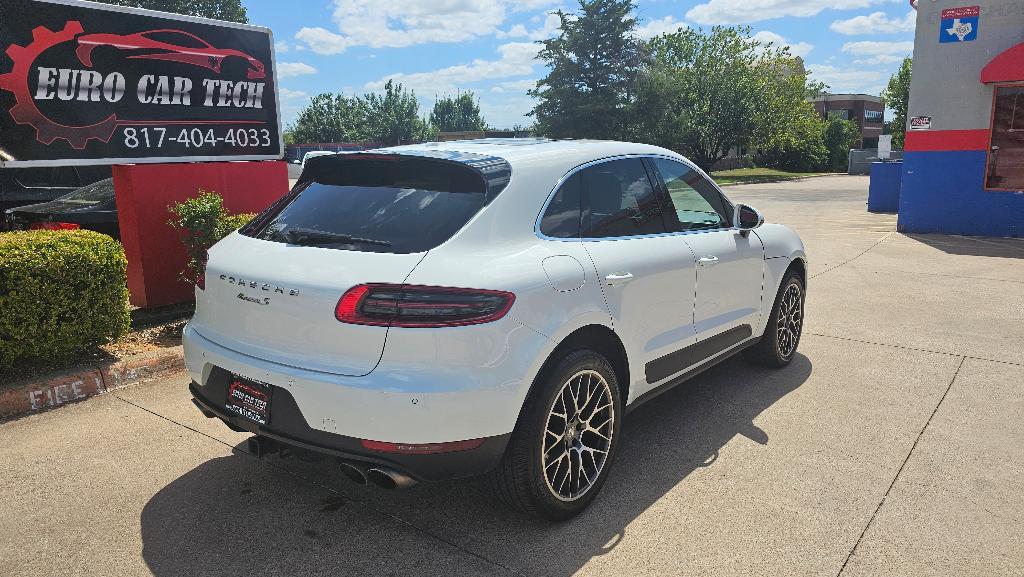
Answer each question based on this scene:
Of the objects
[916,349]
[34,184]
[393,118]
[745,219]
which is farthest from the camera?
[393,118]

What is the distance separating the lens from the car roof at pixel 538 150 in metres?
3.43

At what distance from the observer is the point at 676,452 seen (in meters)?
4.02

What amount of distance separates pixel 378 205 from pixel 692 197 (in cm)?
214

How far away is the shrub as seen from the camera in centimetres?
602

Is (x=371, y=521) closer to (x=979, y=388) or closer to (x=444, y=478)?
(x=444, y=478)

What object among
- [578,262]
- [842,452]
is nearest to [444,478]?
[578,262]

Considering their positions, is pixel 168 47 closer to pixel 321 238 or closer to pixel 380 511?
pixel 321 238

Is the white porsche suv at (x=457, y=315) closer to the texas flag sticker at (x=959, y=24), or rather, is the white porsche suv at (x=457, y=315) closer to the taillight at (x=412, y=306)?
the taillight at (x=412, y=306)

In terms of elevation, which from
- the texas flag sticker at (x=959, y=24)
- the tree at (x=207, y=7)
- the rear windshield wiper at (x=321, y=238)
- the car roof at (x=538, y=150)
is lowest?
the rear windshield wiper at (x=321, y=238)

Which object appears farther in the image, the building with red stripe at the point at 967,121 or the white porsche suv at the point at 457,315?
the building with red stripe at the point at 967,121

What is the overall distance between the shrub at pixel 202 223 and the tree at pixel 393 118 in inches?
3707

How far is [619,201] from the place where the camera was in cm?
378

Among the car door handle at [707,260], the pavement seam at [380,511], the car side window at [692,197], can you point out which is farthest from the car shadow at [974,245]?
the pavement seam at [380,511]

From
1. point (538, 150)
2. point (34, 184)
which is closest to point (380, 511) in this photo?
point (538, 150)
